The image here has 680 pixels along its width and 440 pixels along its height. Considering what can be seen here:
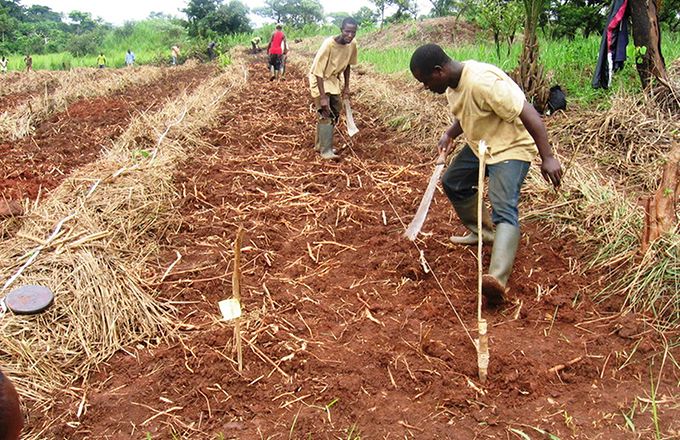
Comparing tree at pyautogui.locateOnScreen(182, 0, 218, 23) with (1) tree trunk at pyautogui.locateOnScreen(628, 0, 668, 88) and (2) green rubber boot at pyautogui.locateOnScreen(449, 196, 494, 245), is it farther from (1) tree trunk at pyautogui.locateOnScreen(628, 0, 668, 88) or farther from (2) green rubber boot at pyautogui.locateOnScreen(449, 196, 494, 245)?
(2) green rubber boot at pyautogui.locateOnScreen(449, 196, 494, 245)

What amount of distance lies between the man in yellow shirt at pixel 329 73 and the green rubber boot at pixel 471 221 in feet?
7.67

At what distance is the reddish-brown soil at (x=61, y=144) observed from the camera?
545 centimetres

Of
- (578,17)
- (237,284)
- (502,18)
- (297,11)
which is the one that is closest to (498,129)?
(237,284)

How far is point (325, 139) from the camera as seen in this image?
18.5 ft

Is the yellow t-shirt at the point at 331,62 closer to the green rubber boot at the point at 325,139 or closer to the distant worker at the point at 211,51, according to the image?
the green rubber boot at the point at 325,139

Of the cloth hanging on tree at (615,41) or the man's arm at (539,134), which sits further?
the cloth hanging on tree at (615,41)

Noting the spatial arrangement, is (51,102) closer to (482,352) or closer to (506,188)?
(506,188)

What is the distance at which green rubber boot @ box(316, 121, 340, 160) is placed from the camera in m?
5.58

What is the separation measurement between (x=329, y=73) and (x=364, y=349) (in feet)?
11.6

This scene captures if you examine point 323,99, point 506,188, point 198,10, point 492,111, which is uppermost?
point 492,111

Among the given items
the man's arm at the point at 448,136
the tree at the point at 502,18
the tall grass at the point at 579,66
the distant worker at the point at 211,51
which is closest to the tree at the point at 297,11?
the distant worker at the point at 211,51

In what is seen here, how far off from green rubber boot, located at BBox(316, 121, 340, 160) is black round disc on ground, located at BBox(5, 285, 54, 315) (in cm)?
351

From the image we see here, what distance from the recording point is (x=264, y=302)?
3.04 meters

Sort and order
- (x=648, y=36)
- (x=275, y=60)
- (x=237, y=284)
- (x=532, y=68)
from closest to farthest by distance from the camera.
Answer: (x=237, y=284) → (x=648, y=36) → (x=532, y=68) → (x=275, y=60)
